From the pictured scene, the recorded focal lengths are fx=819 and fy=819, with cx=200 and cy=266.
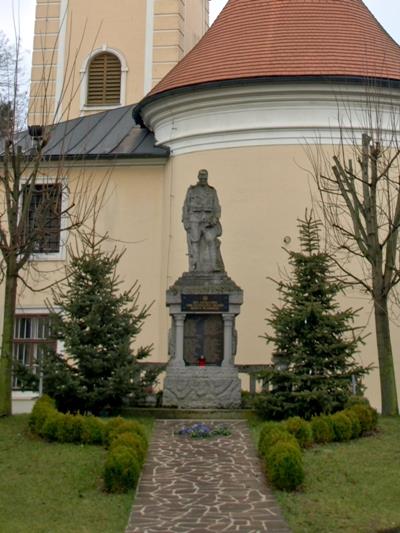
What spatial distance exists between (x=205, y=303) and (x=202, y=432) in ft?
10.1

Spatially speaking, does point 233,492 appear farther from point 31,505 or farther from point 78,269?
point 78,269

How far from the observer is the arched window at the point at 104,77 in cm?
2500

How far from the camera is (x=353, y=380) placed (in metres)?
13.2

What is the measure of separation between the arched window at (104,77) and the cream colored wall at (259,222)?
756 cm

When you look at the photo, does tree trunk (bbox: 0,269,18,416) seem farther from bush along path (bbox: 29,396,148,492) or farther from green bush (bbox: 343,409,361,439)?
green bush (bbox: 343,409,361,439)

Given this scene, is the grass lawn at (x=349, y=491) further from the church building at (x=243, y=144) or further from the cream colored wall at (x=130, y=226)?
the cream colored wall at (x=130, y=226)

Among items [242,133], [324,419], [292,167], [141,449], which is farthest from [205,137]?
[141,449]

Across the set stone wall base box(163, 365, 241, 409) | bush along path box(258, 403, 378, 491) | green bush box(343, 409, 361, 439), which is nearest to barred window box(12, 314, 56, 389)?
stone wall base box(163, 365, 241, 409)

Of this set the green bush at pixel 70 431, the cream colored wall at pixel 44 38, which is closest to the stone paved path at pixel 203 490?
the green bush at pixel 70 431

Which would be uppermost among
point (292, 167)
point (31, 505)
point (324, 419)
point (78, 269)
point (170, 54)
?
point (170, 54)

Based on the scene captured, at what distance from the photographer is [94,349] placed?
13.5 metres

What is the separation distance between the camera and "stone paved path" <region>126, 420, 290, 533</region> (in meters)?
7.86

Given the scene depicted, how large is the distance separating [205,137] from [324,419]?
9.12 metres

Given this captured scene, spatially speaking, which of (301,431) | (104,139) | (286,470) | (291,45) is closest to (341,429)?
(301,431)
